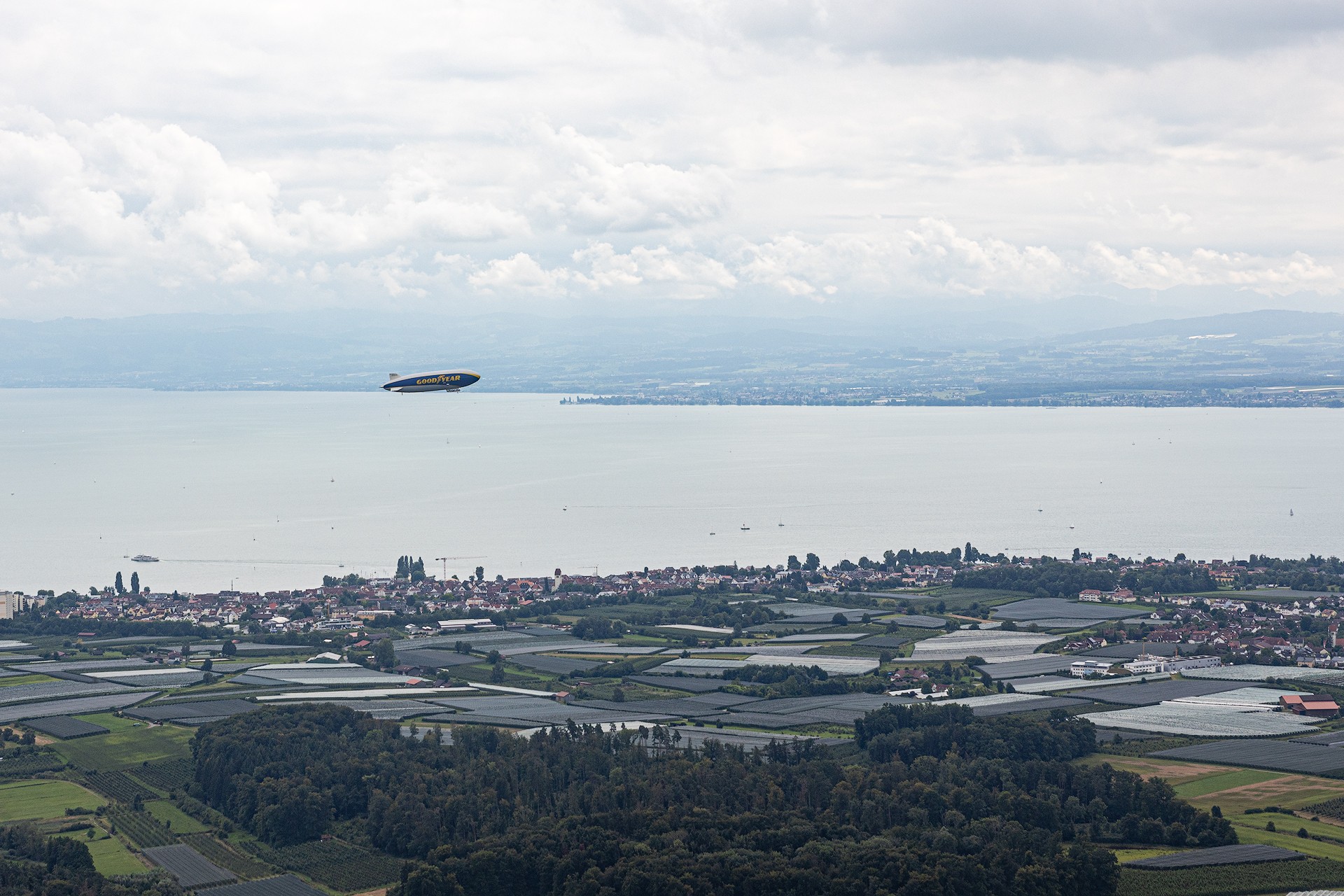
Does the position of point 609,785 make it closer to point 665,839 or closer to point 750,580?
point 665,839

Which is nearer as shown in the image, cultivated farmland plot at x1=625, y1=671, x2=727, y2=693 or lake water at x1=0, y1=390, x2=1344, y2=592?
cultivated farmland plot at x1=625, y1=671, x2=727, y2=693

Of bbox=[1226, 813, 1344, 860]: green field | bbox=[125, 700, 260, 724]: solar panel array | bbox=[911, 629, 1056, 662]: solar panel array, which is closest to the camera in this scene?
bbox=[1226, 813, 1344, 860]: green field

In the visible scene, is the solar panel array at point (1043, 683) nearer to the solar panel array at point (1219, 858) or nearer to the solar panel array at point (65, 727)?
the solar panel array at point (1219, 858)

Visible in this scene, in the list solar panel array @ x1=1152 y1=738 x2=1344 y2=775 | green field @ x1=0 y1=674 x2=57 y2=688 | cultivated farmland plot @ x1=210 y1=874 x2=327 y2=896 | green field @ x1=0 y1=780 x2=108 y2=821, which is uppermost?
green field @ x1=0 y1=674 x2=57 y2=688

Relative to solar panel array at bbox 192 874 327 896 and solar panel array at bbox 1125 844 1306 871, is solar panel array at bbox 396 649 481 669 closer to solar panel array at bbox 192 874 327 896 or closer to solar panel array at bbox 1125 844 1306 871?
solar panel array at bbox 192 874 327 896

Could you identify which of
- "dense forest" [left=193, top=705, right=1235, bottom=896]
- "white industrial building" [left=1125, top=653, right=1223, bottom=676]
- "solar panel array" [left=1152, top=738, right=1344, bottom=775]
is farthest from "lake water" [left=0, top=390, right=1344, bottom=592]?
"solar panel array" [left=1152, top=738, right=1344, bottom=775]

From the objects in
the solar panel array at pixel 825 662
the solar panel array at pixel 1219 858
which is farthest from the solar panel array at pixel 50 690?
the solar panel array at pixel 1219 858
